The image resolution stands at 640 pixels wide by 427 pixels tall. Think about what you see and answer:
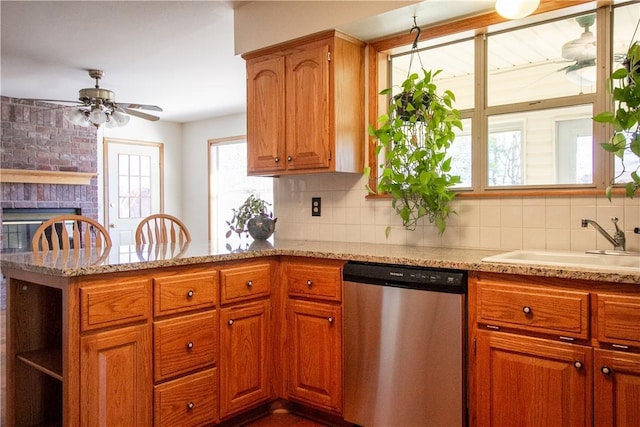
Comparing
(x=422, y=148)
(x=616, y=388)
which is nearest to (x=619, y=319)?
(x=616, y=388)

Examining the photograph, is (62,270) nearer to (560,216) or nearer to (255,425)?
(255,425)

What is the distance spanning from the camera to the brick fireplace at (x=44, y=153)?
17.3 feet

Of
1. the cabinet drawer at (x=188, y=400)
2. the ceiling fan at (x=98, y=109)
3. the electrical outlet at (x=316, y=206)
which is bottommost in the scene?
the cabinet drawer at (x=188, y=400)

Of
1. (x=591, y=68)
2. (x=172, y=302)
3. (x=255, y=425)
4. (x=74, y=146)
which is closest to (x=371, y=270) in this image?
(x=172, y=302)

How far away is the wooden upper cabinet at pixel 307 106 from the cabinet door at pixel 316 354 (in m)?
0.83

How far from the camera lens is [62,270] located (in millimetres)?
1727

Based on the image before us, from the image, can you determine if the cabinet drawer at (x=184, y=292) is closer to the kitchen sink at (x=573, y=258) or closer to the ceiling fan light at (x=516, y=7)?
the kitchen sink at (x=573, y=258)

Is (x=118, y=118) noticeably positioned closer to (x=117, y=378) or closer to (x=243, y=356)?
(x=243, y=356)

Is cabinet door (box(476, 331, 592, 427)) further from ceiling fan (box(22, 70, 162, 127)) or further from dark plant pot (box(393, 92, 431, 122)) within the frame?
ceiling fan (box(22, 70, 162, 127))

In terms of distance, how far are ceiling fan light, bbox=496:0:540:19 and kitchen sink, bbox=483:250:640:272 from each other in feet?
3.52

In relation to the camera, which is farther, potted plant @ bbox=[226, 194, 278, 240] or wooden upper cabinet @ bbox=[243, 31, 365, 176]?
potted plant @ bbox=[226, 194, 278, 240]

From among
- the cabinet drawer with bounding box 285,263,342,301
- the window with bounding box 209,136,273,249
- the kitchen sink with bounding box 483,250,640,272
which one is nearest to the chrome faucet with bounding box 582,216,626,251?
the kitchen sink with bounding box 483,250,640,272

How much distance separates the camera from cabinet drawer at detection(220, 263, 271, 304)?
2.29 metres

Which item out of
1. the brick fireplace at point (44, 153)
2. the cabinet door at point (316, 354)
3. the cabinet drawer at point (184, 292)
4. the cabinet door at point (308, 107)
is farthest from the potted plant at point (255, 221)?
the brick fireplace at point (44, 153)
